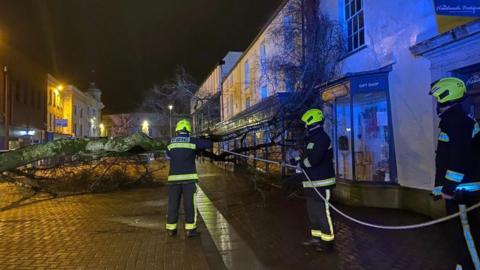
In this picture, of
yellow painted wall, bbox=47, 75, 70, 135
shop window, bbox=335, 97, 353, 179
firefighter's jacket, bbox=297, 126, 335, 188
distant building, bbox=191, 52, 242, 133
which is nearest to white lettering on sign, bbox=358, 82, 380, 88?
shop window, bbox=335, 97, 353, 179

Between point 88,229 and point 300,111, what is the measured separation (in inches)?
238

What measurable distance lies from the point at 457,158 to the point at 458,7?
12.6ft

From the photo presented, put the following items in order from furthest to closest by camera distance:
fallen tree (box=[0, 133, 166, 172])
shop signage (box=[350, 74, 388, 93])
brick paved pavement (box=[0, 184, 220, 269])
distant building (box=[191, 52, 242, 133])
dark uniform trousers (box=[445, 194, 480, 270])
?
distant building (box=[191, 52, 242, 133]), fallen tree (box=[0, 133, 166, 172]), shop signage (box=[350, 74, 388, 93]), brick paved pavement (box=[0, 184, 220, 269]), dark uniform trousers (box=[445, 194, 480, 270])

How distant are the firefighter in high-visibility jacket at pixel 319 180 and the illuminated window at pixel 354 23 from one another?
5.69 m

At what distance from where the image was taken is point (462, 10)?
698 cm

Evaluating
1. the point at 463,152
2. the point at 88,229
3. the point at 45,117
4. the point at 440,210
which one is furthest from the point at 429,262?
the point at 45,117

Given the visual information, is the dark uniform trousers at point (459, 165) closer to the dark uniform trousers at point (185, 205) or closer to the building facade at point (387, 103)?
the building facade at point (387, 103)

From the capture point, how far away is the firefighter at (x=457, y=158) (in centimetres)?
429

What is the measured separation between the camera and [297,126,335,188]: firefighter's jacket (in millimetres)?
6066

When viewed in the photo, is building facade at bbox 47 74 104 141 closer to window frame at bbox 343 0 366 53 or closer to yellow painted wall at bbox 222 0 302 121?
yellow painted wall at bbox 222 0 302 121

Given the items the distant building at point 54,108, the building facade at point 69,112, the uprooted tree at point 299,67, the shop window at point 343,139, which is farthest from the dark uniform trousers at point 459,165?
the distant building at point 54,108

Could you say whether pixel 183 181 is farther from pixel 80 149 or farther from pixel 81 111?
pixel 81 111

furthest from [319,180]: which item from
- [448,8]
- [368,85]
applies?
[368,85]

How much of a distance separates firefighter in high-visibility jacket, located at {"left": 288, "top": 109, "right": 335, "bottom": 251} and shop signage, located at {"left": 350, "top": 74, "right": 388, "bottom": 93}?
412 centimetres
